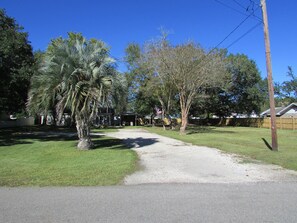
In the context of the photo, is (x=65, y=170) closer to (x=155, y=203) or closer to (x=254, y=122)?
(x=155, y=203)

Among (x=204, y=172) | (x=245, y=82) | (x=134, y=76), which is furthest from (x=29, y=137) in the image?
(x=245, y=82)

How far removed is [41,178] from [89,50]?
8.22 m

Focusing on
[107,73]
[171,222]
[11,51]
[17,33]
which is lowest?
[171,222]

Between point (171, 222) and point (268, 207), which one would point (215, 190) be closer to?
point (268, 207)

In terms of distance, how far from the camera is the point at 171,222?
4.68 m

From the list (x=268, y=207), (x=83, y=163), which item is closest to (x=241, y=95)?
(x=83, y=163)

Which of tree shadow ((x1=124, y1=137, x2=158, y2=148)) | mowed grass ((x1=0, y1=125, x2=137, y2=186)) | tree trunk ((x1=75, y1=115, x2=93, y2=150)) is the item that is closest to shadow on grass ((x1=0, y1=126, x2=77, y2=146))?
tree shadow ((x1=124, y1=137, x2=158, y2=148))

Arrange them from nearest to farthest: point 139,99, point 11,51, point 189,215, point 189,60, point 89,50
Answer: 1. point 189,215
2. point 89,50
3. point 11,51
4. point 189,60
5. point 139,99

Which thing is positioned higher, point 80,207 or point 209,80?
point 209,80

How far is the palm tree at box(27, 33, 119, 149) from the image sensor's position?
1403 cm

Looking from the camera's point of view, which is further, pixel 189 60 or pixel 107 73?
pixel 189 60

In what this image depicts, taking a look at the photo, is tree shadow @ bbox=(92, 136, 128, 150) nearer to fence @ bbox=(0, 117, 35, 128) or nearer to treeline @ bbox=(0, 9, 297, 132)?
treeline @ bbox=(0, 9, 297, 132)

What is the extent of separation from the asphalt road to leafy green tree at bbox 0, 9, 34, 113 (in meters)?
16.6

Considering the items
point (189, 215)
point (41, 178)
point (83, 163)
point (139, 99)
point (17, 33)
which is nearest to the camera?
point (189, 215)
